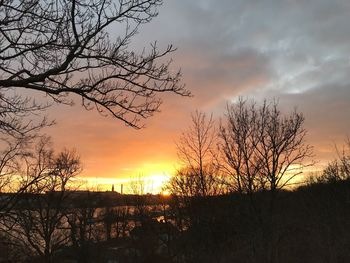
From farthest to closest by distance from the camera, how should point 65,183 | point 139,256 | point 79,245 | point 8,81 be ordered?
point 79,245 → point 65,183 → point 139,256 → point 8,81

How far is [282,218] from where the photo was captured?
23.7m

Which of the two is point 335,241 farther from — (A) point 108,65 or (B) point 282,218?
(A) point 108,65

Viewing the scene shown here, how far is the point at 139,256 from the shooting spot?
3972cm

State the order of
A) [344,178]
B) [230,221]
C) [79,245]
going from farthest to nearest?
1. [79,245]
2. [344,178]
3. [230,221]

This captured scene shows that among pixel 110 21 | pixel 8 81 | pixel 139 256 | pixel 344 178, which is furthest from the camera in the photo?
pixel 139 256

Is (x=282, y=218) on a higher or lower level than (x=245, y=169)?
lower

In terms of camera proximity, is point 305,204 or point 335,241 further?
point 305,204

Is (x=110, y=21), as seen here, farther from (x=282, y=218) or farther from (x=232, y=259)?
(x=282, y=218)

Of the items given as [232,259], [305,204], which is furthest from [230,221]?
[305,204]

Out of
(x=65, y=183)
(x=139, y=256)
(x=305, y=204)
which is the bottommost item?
(x=139, y=256)

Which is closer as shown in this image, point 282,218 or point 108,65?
point 108,65

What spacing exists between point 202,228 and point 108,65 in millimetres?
17838

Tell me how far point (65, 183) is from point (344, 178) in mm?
29198

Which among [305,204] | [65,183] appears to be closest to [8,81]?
[305,204]
